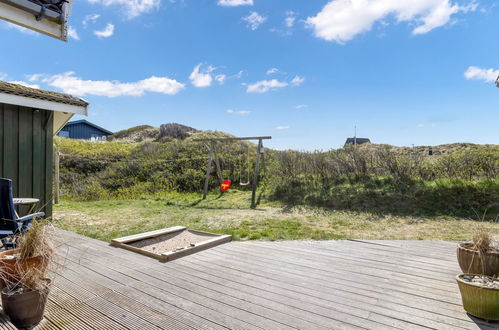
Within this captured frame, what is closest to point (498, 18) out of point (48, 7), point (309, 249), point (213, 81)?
point (309, 249)

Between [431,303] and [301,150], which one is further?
[301,150]

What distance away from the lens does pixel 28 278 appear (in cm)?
175

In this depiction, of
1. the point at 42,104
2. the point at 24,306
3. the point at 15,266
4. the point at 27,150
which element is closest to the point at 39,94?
the point at 42,104

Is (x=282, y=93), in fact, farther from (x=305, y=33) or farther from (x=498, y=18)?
(x=498, y=18)

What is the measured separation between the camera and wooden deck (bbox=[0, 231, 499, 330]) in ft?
6.12

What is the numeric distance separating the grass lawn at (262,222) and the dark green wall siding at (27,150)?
0.94 metres

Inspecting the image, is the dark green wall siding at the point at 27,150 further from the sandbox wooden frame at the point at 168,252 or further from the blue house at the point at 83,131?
A: the blue house at the point at 83,131

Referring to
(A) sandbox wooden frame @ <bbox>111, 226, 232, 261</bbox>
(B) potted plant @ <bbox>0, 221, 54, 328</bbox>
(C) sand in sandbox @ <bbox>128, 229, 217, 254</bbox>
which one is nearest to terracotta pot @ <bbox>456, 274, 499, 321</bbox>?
(A) sandbox wooden frame @ <bbox>111, 226, 232, 261</bbox>

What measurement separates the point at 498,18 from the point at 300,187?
565cm

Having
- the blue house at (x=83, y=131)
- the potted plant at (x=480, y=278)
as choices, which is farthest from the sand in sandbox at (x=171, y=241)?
the blue house at (x=83, y=131)

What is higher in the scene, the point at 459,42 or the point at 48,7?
the point at 459,42

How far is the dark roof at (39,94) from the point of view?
4133 mm

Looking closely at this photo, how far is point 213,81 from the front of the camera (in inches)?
530

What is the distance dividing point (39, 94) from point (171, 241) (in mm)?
3107
